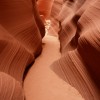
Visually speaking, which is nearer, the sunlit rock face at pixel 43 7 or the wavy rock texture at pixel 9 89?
the wavy rock texture at pixel 9 89

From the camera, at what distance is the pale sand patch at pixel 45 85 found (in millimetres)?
632

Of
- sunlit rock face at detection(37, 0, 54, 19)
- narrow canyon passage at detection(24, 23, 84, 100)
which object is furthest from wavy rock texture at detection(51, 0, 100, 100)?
sunlit rock face at detection(37, 0, 54, 19)

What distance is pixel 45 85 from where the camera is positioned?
2.32 feet

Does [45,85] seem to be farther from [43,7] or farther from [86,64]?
[43,7]

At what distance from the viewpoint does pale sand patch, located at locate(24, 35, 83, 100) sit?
632mm

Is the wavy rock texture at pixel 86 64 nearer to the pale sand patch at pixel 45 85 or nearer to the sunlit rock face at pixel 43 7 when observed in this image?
the pale sand patch at pixel 45 85

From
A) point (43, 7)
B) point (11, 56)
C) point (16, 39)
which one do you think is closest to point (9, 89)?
point (11, 56)

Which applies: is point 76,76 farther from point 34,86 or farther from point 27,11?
point 27,11

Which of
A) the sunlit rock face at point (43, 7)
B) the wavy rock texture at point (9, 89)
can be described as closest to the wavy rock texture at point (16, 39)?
the wavy rock texture at point (9, 89)

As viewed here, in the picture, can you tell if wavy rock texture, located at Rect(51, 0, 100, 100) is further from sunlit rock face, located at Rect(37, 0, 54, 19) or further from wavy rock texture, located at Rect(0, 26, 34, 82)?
sunlit rock face, located at Rect(37, 0, 54, 19)

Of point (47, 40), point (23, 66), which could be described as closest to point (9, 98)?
point (23, 66)

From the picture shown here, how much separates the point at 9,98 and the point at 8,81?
0.18ft

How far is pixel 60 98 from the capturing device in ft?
2.02

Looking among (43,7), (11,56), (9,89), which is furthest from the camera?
(43,7)
